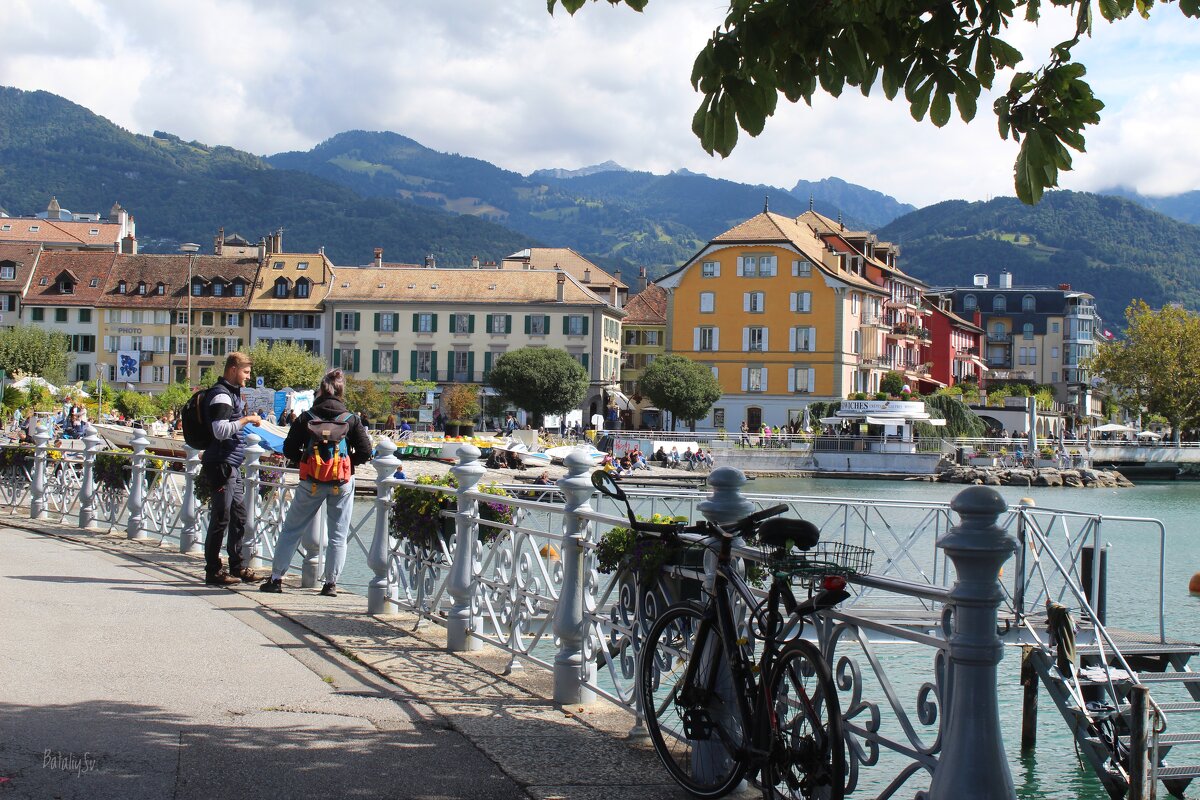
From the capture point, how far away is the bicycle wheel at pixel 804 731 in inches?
147

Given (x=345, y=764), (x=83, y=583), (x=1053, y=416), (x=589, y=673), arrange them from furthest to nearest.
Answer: (x=1053, y=416) → (x=83, y=583) → (x=589, y=673) → (x=345, y=764)

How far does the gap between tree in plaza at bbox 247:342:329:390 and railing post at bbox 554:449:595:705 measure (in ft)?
209

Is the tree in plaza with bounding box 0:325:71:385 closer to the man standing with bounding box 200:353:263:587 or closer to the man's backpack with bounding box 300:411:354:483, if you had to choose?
the man standing with bounding box 200:353:263:587

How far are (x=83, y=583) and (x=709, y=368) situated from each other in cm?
6839

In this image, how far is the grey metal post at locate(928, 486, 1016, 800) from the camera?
3318 millimetres

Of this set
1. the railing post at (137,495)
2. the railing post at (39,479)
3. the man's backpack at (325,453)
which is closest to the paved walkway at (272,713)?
the man's backpack at (325,453)

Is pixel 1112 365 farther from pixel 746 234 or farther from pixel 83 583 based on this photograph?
pixel 83 583

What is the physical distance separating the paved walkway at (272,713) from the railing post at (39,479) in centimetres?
832

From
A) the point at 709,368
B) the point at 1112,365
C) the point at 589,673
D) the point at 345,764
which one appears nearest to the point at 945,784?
the point at 345,764

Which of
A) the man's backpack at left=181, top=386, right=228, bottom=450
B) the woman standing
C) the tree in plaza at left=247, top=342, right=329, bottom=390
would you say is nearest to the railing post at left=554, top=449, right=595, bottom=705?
the woman standing

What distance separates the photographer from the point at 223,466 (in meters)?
10.3

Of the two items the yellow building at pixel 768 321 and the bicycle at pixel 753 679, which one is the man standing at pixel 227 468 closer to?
the bicycle at pixel 753 679

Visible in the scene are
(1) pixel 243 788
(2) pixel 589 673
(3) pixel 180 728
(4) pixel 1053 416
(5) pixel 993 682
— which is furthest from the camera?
(4) pixel 1053 416

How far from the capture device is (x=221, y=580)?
33.0 ft
